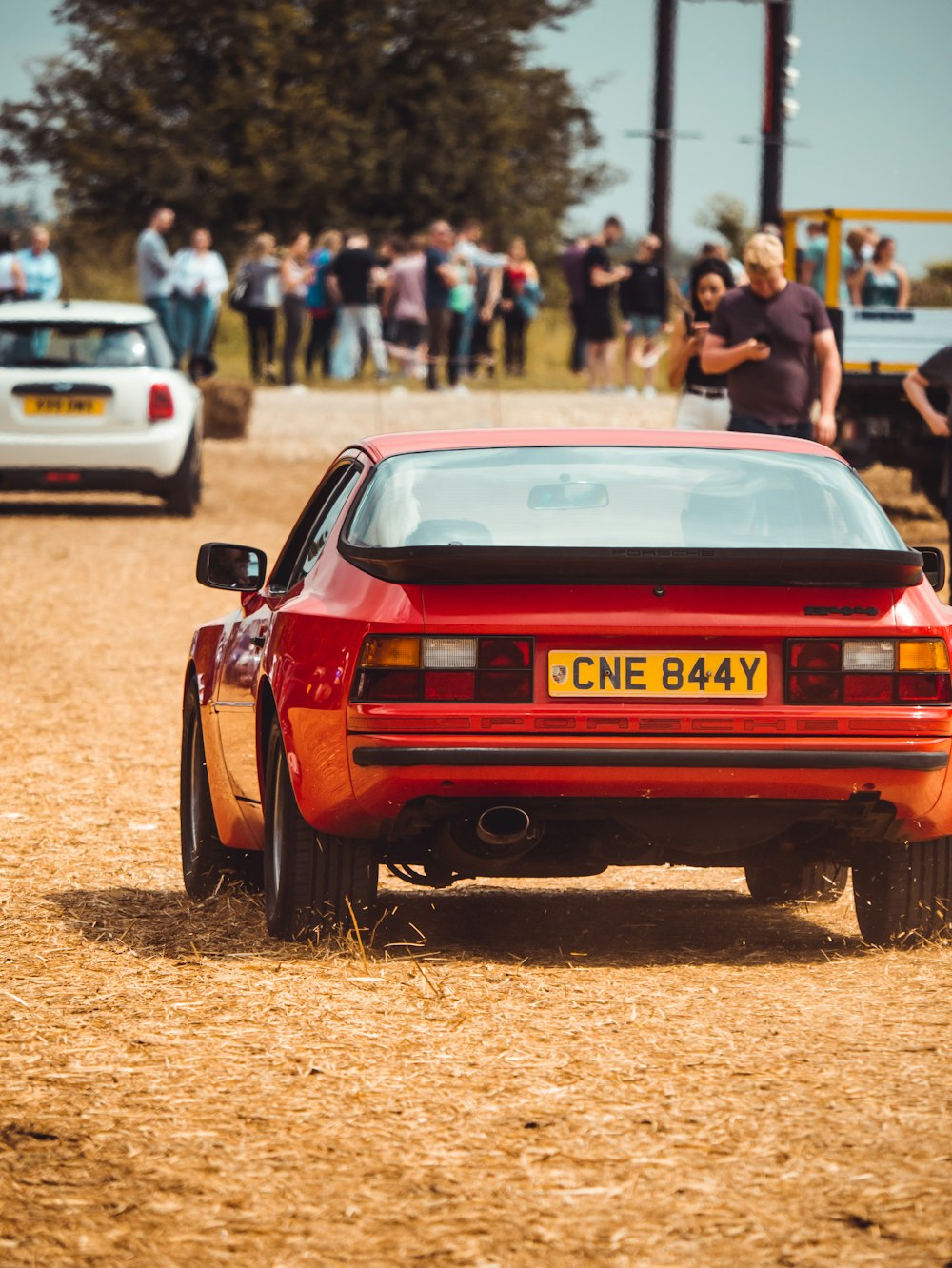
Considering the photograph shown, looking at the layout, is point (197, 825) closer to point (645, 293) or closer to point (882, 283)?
point (882, 283)

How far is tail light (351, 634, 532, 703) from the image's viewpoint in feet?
18.8

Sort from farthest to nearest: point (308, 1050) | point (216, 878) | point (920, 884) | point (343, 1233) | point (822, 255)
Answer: point (822, 255) < point (216, 878) < point (920, 884) < point (308, 1050) < point (343, 1233)

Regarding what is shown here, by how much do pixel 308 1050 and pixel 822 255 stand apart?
17.3 metres

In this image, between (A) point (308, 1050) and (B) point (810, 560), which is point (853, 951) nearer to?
(B) point (810, 560)

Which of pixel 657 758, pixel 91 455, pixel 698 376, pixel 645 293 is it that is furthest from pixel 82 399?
pixel 657 758

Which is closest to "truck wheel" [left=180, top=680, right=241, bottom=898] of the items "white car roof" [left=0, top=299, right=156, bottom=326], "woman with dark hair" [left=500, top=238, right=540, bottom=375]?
"white car roof" [left=0, top=299, right=156, bottom=326]

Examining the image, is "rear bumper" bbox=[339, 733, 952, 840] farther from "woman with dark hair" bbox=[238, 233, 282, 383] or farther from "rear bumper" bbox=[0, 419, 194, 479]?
"woman with dark hair" bbox=[238, 233, 282, 383]

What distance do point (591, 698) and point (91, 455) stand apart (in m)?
14.4

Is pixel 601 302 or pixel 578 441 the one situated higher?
pixel 578 441

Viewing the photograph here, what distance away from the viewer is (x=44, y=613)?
15.6m

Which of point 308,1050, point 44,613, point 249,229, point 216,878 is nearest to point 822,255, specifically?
point 44,613

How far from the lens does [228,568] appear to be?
712 cm

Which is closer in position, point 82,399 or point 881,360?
point 82,399

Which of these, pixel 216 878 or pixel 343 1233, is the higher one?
pixel 343 1233
